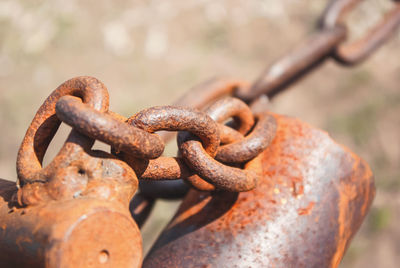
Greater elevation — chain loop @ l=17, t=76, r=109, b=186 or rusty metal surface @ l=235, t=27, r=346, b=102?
chain loop @ l=17, t=76, r=109, b=186

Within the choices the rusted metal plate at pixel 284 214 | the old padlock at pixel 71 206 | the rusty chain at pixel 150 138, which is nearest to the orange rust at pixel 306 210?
the rusted metal plate at pixel 284 214

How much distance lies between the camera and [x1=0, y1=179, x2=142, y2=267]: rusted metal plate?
23.6 inches

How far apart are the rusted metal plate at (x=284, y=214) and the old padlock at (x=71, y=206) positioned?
11.9 inches

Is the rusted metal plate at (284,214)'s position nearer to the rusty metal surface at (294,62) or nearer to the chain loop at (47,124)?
the chain loop at (47,124)

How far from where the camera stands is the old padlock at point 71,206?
1.99ft

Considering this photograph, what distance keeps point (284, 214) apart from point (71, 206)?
1.75ft

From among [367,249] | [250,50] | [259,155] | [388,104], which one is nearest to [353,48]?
[388,104]

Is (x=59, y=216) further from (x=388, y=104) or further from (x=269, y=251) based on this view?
(x=388, y=104)

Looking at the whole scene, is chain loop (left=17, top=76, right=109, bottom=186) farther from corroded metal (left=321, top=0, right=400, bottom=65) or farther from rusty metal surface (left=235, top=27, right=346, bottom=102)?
corroded metal (left=321, top=0, right=400, bottom=65)

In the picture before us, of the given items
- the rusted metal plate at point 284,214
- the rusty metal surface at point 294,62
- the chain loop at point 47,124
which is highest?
the chain loop at point 47,124

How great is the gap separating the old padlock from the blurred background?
1.28 metres

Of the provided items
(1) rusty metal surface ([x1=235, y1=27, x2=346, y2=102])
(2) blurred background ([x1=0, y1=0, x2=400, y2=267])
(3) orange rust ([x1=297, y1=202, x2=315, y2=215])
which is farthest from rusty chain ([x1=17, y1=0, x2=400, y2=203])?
(2) blurred background ([x1=0, y1=0, x2=400, y2=267])

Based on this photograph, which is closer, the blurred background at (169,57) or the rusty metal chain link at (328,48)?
the rusty metal chain link at (328,48)

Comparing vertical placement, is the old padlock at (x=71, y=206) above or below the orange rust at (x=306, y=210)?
above
